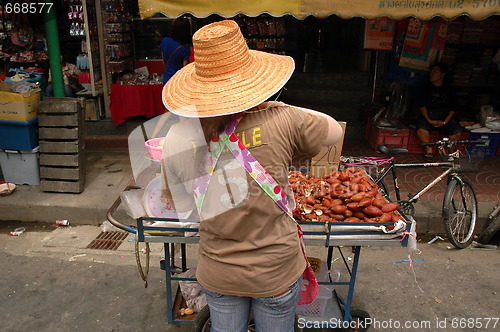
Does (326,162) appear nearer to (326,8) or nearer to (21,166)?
(326,8)

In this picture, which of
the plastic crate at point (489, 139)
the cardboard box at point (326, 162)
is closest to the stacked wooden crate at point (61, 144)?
the cardboard box at point (326, 162)

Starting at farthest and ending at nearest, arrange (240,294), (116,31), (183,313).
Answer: (116,31) < (183,313) < (240,294)

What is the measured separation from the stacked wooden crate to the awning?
1.68 metres

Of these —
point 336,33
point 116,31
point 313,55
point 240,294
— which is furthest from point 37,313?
point 336,33

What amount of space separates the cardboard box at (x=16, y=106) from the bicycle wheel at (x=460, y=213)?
5.04 m

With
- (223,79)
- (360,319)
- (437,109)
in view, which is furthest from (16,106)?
(437,109)

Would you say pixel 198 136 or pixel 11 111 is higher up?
pixel 198 136

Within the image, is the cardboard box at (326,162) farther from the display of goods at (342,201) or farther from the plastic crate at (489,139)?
the plastic crate at (489,139)

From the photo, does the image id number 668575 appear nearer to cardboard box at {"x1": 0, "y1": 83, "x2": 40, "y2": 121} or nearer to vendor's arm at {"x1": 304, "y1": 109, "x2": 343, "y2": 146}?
cardboard box at {"x1": 0, "y1": 83, "x2": 40, "y2": 121}

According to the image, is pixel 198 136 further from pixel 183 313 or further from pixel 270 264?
pixel 183 313

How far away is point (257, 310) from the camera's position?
1821 mm

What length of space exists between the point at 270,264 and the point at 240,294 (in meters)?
0.20

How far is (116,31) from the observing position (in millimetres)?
6836

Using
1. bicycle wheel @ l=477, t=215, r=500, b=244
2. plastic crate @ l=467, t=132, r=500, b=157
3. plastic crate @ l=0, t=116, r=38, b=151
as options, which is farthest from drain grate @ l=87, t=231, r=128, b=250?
plastic crate @ l=467, t=132, r=500, b=157
